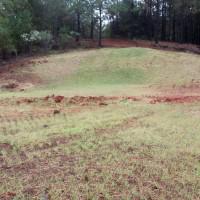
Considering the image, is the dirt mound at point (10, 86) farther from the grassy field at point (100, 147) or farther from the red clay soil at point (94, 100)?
the red clay soil at point (94, 100)

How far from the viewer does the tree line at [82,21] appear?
24.1 metres

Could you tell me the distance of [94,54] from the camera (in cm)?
2336

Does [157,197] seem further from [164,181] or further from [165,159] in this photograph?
[165,159]

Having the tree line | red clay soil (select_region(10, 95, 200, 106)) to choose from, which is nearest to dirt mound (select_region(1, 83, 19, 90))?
red clay soil (select_region(10, 95, 200, 106))

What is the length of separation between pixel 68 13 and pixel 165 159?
24.6m

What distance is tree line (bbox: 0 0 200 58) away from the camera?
2408 cm

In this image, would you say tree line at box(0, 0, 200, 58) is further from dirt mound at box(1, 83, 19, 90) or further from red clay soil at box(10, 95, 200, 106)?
red clay soil at box(10, 95, 200, 106)

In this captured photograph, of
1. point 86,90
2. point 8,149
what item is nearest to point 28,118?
point 8,149

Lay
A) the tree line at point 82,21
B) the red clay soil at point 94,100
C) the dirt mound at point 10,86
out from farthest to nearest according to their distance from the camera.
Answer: the tree line at point 82,21
the dirt mound at point 10,86
the red clay soil at point 94,100

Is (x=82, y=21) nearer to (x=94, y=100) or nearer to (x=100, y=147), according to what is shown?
(x=94, y=100)

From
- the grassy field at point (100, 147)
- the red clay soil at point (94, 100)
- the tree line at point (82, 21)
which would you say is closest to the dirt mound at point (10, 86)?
the grassy field at point (100, 147)

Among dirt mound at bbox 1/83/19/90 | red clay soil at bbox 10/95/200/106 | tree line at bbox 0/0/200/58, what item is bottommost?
dirt mound at bbox 1/83/19/90

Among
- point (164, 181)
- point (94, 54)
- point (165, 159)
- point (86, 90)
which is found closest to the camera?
point (164, 181)

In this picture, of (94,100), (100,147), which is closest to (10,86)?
(94,100)
